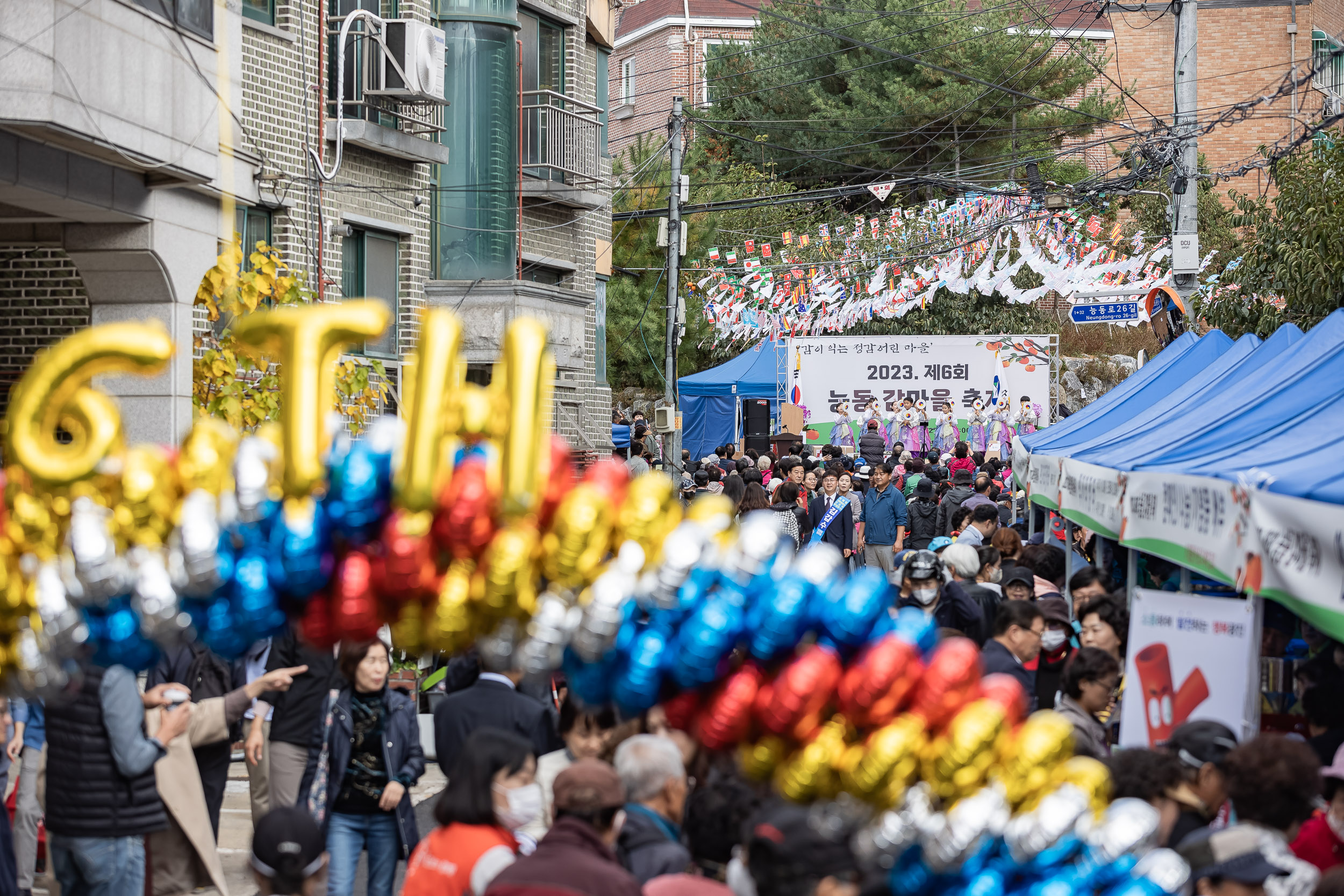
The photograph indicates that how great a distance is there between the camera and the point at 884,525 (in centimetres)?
1570

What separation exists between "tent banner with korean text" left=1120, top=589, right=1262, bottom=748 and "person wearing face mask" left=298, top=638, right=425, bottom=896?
3.11 meters

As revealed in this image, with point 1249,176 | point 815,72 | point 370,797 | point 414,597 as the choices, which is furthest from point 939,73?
point 414,597

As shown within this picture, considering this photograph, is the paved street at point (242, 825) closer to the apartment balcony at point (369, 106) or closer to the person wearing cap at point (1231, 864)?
the person wearing cap at point (1231, 864)

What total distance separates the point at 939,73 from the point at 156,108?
35.0m

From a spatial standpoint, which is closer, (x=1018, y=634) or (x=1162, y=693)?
(x=1162, y=693)

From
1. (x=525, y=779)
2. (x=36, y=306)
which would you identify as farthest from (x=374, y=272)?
(x=525, y=779)

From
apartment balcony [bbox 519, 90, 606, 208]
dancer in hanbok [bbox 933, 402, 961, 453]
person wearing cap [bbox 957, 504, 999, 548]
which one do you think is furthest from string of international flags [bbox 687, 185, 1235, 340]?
person wearing cap [bbox 957, 504, 999, 548]

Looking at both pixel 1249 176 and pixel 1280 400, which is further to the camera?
pixel 1249 176

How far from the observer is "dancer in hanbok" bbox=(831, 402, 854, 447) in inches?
1048

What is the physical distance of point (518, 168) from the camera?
19.9m

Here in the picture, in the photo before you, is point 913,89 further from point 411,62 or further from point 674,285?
point 411,62

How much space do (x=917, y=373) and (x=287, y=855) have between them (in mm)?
23406

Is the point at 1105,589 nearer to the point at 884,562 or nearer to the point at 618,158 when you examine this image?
the point at 884,562

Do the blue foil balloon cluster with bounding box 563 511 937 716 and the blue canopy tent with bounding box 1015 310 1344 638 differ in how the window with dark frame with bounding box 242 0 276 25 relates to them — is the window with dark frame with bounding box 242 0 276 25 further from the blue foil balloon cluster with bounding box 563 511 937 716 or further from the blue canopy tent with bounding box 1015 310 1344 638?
the blue foil balloon cluster with bounding box 563 511 937 716
